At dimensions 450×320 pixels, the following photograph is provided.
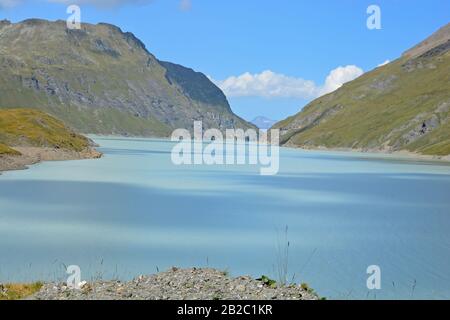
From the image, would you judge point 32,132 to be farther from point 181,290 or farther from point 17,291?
point 181,290

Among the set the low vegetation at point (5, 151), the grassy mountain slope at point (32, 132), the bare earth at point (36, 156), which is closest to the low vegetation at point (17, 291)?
the bare earth at point (36, 156)

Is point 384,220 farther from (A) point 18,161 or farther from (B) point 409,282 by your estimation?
(A) point 18,161

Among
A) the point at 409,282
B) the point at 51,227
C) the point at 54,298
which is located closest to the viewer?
the point at 54,298

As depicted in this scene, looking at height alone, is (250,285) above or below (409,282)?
above

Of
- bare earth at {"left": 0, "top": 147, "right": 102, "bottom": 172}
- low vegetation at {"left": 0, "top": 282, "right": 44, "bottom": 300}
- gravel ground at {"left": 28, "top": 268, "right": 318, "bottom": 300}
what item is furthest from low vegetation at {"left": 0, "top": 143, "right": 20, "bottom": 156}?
gravel ground at {"left": 28, "top": 268, "right": 318, "bottom": 300}

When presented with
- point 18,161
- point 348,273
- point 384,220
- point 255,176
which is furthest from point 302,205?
point 18,161

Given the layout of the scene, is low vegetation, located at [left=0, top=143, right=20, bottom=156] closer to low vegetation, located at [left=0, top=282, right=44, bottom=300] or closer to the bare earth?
the bare earth
